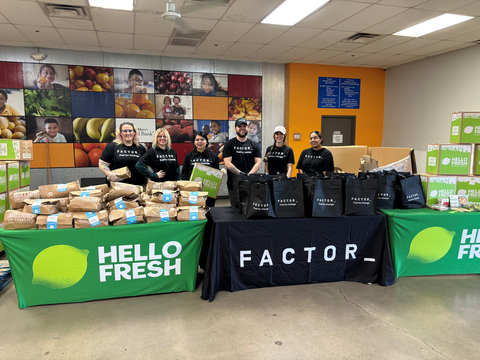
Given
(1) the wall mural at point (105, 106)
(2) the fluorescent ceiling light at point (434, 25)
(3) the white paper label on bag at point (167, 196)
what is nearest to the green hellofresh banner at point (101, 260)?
(3) the white paper label on bag at point (167, 196)

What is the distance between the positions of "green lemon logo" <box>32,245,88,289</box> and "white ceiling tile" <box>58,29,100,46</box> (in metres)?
4.03

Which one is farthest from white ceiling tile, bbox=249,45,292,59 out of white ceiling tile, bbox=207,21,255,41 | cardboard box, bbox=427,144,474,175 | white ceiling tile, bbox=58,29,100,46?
cardboard box, bbox=427,144,474,175

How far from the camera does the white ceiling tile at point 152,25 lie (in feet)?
14.9

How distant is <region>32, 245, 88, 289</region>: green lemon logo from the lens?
2.54 metres

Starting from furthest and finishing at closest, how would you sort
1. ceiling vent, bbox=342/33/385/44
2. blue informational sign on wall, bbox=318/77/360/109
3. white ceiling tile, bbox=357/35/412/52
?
blue informational sign on wall, bbox=318/77/360/109, white ceiling tile, bbox=357/35/412/52, ceiling vent, bbox=342/33/385/44

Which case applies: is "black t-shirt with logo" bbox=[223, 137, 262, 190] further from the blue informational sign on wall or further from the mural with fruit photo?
the blue informational sign on wall

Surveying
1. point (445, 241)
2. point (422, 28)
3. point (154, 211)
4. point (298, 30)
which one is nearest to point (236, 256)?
point (154, 211)

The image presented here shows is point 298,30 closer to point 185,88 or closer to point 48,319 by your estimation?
point 185,88

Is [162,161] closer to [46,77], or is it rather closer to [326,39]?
[326,39]

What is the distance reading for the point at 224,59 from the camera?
7.05m

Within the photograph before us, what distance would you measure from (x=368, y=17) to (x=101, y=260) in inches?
182

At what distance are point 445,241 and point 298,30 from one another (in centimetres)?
374

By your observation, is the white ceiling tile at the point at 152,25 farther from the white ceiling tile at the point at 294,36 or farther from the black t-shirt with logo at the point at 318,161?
the black t-shirt with logo at the point at 318,161

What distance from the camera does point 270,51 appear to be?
6.39m
